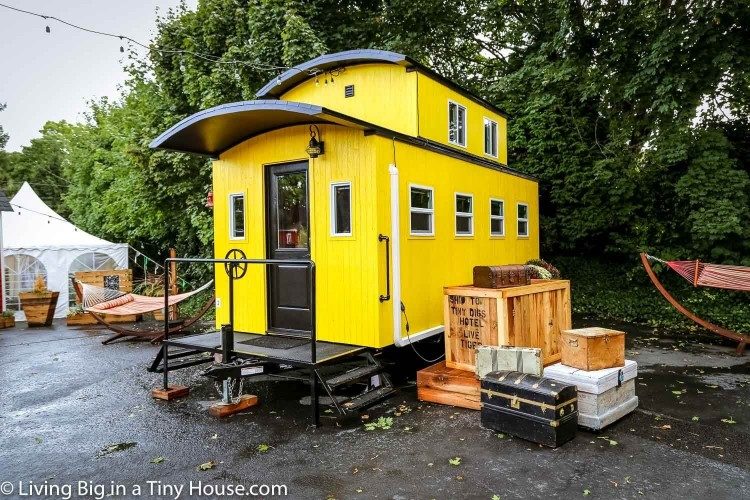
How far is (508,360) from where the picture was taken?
16.0ft

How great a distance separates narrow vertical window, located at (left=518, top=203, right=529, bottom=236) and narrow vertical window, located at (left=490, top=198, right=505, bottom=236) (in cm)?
103

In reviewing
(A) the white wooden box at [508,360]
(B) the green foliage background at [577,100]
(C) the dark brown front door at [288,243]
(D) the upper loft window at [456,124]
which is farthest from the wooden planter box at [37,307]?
(A) the white wooden box at [508,360]

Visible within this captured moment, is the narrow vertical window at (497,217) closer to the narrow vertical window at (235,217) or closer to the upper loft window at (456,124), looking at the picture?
the upper loft window at (456,124)

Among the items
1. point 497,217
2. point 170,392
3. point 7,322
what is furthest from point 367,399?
point 7,322

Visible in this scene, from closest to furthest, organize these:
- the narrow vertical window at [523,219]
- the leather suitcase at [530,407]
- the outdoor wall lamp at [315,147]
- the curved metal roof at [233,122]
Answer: the leather suitcase at [530,407] < the curved metal roof at [233,122] < the outdoor wall lamp at [315,147] < the narrow vertical window at [523,219]

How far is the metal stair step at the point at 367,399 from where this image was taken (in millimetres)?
4727

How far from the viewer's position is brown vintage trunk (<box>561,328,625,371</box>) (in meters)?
4.63

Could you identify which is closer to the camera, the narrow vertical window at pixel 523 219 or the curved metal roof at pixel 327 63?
the curved metal roof at pixel 327 63

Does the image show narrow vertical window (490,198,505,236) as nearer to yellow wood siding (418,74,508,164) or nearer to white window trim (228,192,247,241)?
yellow wood siding (418,74,508,164)

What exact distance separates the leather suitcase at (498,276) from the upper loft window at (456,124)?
3.38 meters

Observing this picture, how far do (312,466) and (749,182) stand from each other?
31.7 feet

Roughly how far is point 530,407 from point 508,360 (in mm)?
701

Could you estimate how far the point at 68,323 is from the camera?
1159cm

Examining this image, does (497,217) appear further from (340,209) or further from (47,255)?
(47,255)
